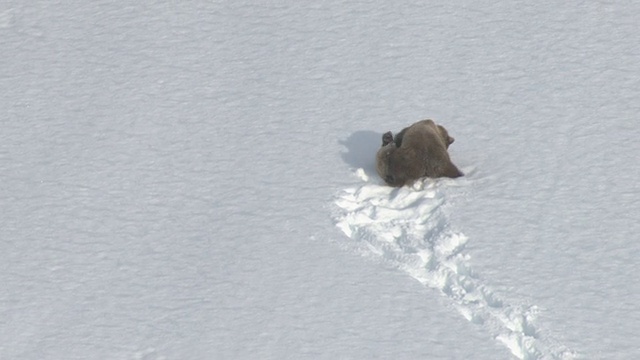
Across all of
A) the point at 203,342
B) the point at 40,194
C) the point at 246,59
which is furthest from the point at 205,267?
the point at 246,59

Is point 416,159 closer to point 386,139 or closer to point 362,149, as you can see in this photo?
point 386,139

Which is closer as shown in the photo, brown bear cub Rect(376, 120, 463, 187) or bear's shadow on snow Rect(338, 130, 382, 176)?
brown bear cub Rect(376, 120, 463, 187)

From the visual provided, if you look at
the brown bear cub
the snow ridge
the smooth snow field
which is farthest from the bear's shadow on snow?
the brown bear cub

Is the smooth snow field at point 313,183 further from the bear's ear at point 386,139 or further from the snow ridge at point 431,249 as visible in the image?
the bear's ear at point 386,139

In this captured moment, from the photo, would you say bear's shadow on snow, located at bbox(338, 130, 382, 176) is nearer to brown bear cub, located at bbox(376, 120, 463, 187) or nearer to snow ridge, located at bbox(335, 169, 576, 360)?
snow ridge, located at bbox(335, 169, 576, 360)

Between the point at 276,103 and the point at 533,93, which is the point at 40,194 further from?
the point at 533,93

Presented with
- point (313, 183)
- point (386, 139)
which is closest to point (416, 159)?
point (386, 139)
